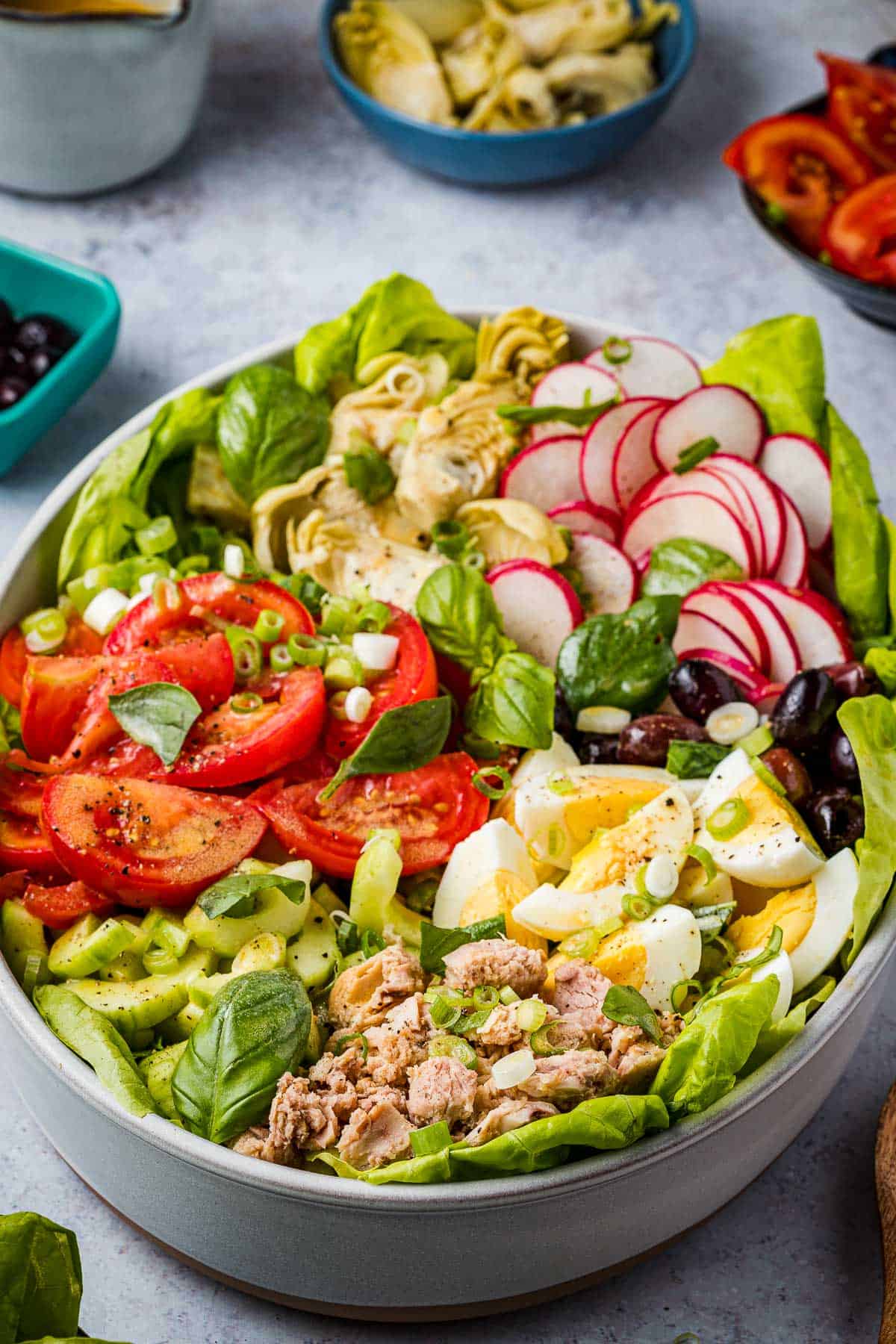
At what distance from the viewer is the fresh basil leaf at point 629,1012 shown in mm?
2092

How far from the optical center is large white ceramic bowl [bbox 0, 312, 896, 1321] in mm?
1937

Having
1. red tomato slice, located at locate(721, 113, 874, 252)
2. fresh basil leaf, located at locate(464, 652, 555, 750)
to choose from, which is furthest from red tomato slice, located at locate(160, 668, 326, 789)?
red tomato slice, located at locate(721, 113, 874, 252)

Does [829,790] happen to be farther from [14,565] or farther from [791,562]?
[14,565]

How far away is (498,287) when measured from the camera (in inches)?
154

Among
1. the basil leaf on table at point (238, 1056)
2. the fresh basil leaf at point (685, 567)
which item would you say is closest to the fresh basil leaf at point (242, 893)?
the basil leaf on table at point (238, 1056)

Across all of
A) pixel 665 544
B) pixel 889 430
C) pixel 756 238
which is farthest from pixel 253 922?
pixel 756 238

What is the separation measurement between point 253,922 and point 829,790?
929mm

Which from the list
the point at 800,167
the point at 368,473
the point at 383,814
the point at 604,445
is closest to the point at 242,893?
the point at 383,814

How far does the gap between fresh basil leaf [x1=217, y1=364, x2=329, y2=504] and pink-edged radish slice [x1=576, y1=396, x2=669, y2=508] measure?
1.77ft

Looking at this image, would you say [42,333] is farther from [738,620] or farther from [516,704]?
[738,620]

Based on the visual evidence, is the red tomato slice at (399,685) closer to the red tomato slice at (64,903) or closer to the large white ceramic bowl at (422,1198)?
the red tomato slice at (64,903)

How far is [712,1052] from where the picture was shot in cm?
201

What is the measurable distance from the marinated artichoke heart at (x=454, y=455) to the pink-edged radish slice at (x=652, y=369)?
24 cm

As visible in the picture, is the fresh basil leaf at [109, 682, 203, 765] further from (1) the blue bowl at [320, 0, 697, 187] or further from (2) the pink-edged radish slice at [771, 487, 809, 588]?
(1) the blue bowl at [320, 0, 697, 187]
